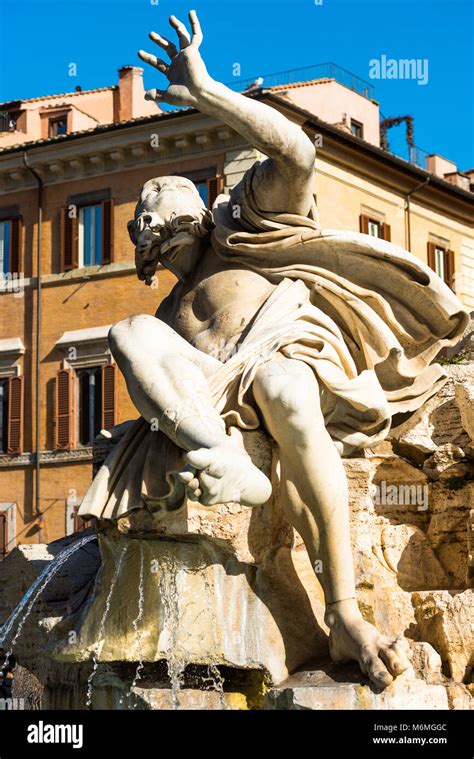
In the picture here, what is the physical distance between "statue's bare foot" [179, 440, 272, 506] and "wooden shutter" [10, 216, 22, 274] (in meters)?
31.8

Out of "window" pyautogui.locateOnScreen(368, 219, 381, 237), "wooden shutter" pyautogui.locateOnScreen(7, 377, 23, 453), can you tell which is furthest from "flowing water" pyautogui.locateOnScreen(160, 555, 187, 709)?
"window" pyautogui.locateOnScreen(368, 219, 381, 237)

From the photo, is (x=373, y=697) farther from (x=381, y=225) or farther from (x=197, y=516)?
(x=381, y=225)

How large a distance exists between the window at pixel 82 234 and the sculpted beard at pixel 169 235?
94.3 ft

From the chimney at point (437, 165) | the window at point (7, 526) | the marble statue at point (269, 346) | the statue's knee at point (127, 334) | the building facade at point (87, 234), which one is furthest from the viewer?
the chimney at point (437, 165)

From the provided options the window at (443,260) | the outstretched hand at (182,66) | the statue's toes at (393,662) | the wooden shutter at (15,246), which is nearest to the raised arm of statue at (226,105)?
the outstretched hand at (182,66)

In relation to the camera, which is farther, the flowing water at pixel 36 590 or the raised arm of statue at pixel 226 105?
the flowing water at pixel 36 590

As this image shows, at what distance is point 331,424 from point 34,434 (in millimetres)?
29271

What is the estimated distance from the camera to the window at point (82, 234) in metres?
36.1

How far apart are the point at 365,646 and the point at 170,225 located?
229 centimetres

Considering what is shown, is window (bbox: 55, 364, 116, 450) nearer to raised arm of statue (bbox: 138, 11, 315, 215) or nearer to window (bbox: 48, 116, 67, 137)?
window (bbox: 48, 116, 67, 137)

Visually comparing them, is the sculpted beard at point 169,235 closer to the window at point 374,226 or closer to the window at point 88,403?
the window at point 88,403

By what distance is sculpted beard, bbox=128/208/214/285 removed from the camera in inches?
287
